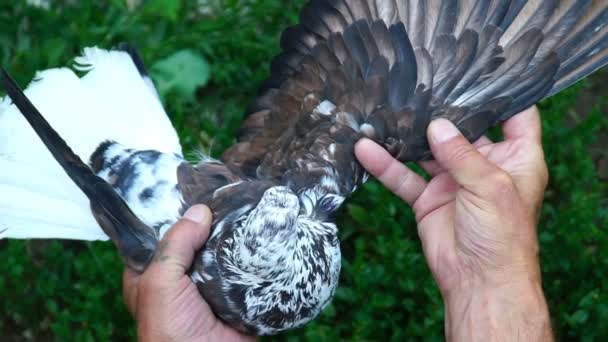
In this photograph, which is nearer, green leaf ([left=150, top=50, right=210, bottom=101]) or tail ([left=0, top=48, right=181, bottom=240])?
tail ([left=0, top=48, right=181, bottom=240])

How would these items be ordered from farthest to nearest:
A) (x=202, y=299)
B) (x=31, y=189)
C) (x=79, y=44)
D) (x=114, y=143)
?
(x=79, y=44) < (x=114, y=143) < (x=31, y=189) < (x=202, y=299)

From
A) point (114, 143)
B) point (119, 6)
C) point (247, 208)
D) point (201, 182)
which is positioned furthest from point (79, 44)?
point (247, 208)

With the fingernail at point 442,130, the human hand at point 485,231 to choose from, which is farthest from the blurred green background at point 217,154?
the fingernail at point 442,130

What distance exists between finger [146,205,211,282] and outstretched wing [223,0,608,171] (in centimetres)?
40

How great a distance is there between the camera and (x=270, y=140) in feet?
9.68

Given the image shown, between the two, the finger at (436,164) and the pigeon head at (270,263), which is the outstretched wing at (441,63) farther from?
the pigeon head at (270,263)

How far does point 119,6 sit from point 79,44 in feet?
1.18

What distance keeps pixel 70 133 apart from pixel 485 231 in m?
1.62

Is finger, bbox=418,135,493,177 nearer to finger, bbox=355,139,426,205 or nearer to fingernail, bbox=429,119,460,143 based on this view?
finger, bbox=355,139,426,205

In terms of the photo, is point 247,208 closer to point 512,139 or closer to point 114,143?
point 114,143

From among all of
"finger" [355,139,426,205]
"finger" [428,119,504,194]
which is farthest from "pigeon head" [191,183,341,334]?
"finger" [428,119,504,194]

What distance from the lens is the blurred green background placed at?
3.38 metres

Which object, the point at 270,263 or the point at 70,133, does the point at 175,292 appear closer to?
the point at 270,263

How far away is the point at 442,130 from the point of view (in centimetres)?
256
